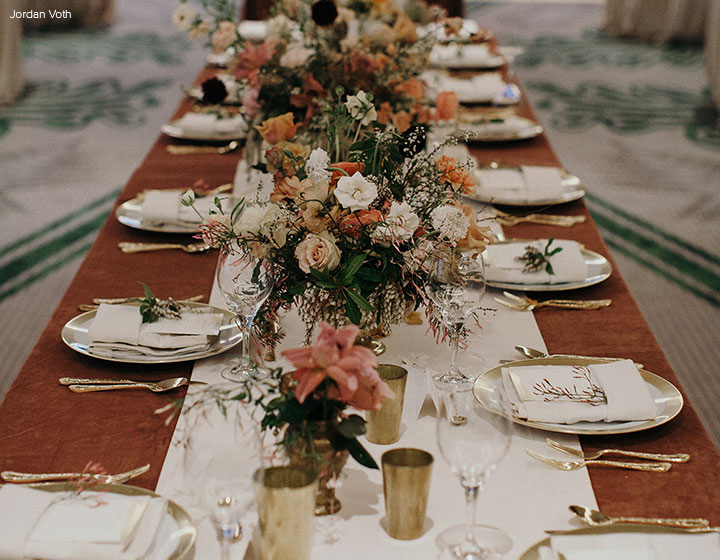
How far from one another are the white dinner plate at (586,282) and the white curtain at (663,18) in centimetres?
759

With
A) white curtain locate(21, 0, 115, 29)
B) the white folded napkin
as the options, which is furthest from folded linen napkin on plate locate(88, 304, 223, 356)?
white curtain locate(21, 0, 115, 29)

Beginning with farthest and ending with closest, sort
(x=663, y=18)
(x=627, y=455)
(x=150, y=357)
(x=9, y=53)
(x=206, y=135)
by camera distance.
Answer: (x=663, y=18) → (x=9, y=53) → (x=206, y=135) → (x=150, y=357) → (x=627, y=455)

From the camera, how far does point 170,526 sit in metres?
1.06

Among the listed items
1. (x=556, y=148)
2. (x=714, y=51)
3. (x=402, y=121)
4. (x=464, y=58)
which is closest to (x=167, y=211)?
(x=402, y=121)

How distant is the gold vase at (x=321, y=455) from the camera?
3.25ft

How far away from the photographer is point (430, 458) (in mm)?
1028

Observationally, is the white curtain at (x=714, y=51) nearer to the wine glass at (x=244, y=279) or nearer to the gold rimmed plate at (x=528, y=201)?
the gold rimmed plate at (x=528, y=201)

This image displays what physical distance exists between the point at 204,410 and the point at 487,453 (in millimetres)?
317

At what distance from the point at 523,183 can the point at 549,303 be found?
672 millimetres

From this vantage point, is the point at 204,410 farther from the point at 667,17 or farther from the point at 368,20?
the point at 667,17

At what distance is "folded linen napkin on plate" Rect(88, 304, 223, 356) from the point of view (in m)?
1.52

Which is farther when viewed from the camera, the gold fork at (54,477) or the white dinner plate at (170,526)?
the gold fork at (54,477)

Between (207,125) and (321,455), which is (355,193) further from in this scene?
(207,125)

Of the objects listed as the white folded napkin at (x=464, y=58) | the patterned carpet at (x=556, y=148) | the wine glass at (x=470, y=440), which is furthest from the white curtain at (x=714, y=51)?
the wine glass at (x=470, y=440)
